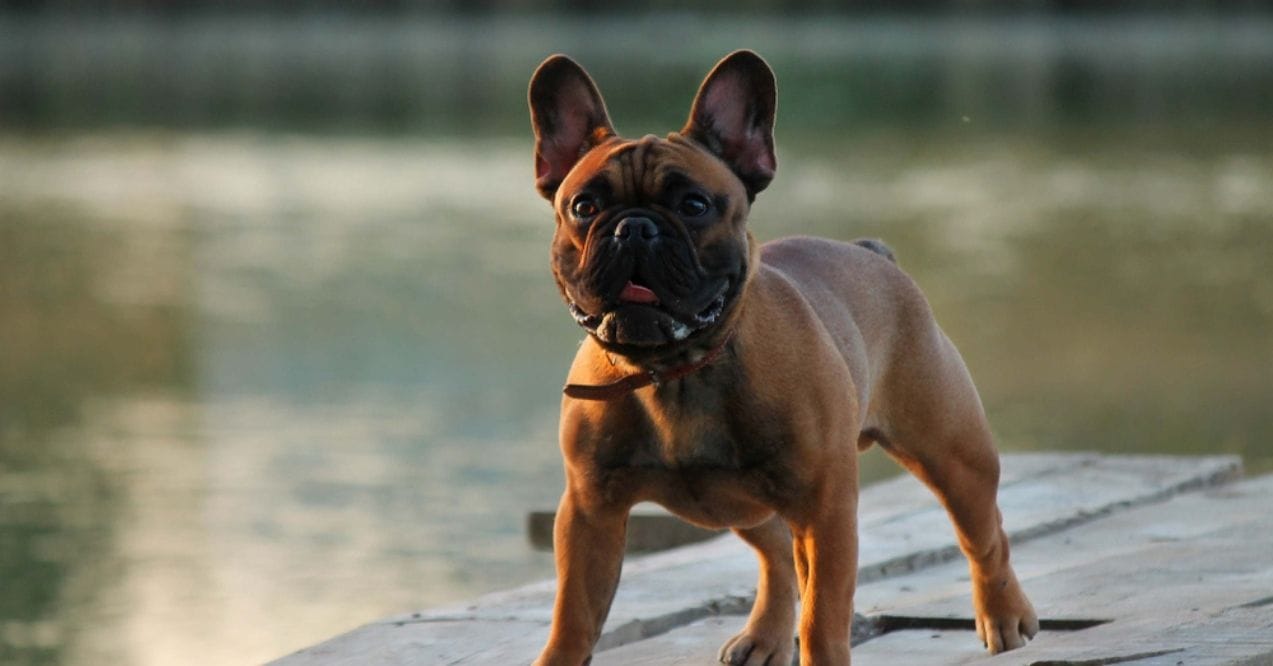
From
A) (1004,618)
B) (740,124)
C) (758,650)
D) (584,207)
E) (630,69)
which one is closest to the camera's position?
(584,207)

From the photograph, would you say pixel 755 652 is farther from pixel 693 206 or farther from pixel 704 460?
pixel 693 206

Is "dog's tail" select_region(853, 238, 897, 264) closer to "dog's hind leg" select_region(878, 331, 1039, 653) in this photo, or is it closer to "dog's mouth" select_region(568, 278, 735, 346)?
"dog's hind leg" select_region(878, 331, 1039, 653)

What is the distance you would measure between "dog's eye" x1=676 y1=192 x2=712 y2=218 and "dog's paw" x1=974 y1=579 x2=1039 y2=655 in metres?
1.63

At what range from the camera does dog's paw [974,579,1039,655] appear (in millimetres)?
5551

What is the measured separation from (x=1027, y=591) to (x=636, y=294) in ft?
7.28

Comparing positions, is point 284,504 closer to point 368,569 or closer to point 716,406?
point 368,569

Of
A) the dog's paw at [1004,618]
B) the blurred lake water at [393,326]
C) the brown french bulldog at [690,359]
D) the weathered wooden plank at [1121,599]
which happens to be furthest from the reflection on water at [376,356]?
the brown french bulldog at [690,359]

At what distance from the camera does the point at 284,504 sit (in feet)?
32.8

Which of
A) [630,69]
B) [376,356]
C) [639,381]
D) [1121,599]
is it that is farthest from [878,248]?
[630,69]

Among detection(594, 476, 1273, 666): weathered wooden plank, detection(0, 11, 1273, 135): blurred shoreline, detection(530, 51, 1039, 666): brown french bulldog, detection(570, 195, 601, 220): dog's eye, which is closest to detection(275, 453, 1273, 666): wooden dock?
detection(594, 476, 1273, 666): weathered wooden plank

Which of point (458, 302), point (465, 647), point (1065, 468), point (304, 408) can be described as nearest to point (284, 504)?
point (304, 408)

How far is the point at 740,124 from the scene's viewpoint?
15.0 feet

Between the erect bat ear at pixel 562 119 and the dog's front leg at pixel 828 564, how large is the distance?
758mm

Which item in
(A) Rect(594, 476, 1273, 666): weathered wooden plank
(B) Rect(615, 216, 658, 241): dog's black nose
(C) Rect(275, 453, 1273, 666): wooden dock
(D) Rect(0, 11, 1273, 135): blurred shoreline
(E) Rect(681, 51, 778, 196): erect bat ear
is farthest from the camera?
(D) Rect(0, 11, 1273, 135): blurred shoreline
